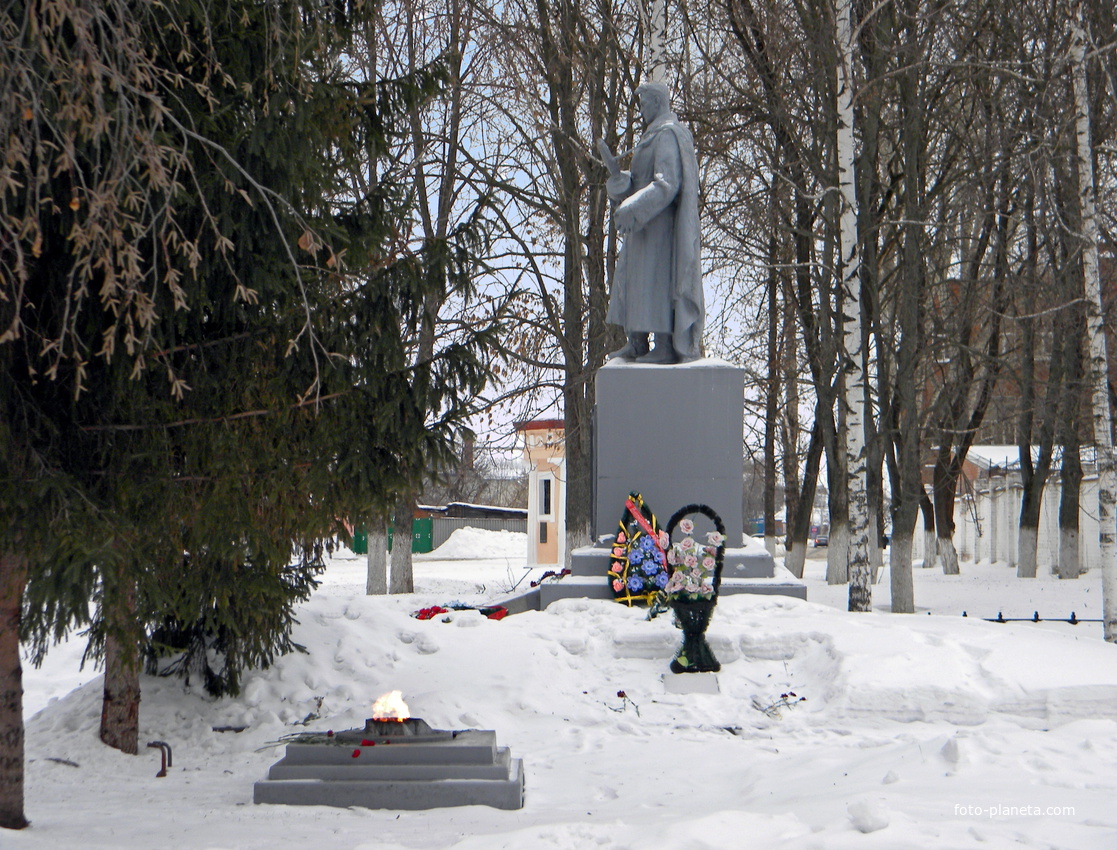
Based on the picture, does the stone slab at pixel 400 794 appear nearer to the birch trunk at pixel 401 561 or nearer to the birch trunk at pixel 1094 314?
the birch trunk at pixel 1094 314

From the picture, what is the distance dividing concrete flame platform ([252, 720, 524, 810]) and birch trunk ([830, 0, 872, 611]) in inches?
311

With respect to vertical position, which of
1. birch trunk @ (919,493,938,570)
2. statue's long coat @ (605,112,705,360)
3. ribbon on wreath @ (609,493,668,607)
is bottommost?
birch trunk @ (919,493,938,570)

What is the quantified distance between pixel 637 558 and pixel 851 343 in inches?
194

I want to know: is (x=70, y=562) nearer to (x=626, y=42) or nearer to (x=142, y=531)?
(x=142, y=531)

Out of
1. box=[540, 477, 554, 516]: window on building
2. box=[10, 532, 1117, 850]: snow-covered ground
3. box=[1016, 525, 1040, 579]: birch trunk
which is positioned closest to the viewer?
box=[10, 532, 1117, 850]: snow-covered ground

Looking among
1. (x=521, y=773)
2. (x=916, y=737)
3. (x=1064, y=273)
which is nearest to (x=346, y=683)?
(x=521, y=773)

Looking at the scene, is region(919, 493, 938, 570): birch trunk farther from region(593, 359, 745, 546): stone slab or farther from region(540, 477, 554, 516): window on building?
region(593, 359, 745, 546): stone slab

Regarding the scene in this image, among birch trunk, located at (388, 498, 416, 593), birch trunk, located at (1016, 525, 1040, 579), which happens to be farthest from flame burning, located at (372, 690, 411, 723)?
birch trunk, located at (1016, 525, 1040, 579)

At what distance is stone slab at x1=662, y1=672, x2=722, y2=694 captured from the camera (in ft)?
22.1

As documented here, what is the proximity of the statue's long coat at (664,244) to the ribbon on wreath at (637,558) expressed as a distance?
1.82 meters

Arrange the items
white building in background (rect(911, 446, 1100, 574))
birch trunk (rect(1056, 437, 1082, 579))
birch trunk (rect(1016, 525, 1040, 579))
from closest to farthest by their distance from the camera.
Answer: birch trunk (rect(1056, 437, 1082, 579))
birch trunk (rect(1016, 525, 1040, 579))
white building in background (rect(911, 446, 1100, 574))

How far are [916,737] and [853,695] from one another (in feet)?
1.95

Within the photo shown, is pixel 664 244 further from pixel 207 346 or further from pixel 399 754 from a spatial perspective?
pixel 399 754

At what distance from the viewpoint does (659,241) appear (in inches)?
385
